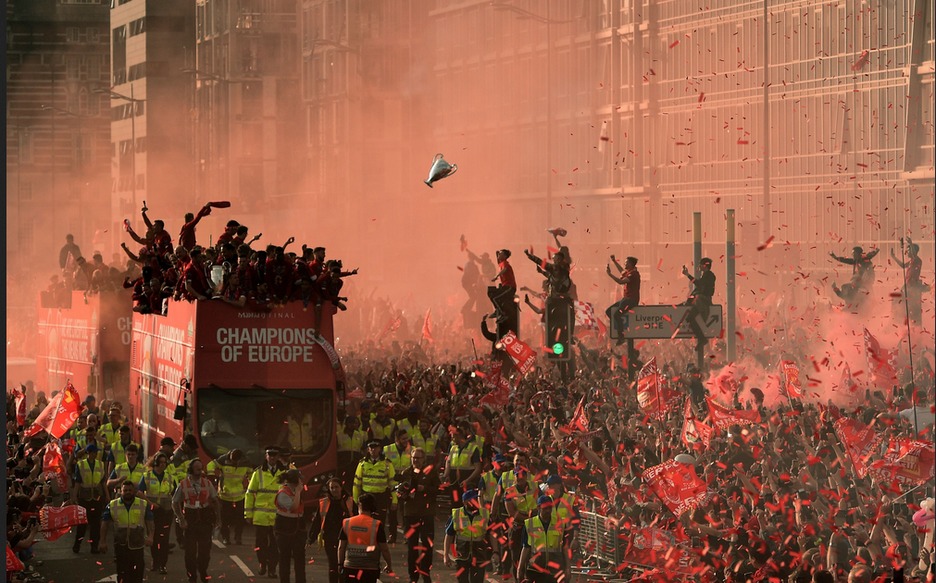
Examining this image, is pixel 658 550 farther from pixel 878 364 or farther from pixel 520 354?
pixel 520 354

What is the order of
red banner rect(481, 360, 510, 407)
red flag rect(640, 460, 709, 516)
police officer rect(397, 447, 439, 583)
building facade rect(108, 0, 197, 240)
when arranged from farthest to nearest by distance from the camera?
building facade rect(108, 0, 197, 240) < red banner rect(481, 360, 510, 407) < police officer rect(397, 447, 439, 583) < red flag rect(640, 460, 709, 516)

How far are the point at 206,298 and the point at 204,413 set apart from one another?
1355 mm

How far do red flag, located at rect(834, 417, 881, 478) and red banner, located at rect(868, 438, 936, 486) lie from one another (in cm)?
134

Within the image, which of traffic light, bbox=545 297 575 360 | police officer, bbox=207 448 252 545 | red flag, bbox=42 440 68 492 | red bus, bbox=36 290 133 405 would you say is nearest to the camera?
police officer, bbox=207 448 252 545

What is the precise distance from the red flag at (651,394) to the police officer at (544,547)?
796 centimetres

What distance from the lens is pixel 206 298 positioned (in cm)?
2497

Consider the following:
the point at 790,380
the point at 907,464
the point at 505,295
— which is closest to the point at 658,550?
the point at 907,464

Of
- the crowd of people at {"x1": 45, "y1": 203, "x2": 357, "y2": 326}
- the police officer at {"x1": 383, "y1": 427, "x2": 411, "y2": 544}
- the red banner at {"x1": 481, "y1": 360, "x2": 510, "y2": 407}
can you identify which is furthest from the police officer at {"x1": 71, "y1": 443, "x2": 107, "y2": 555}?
the red banner at {"x1": 481, "y1": 360, "x2": 510, "y2": 407}

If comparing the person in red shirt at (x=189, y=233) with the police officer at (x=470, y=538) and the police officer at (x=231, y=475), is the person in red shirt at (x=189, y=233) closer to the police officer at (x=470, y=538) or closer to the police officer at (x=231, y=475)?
the police officer at (x=231, y=475)

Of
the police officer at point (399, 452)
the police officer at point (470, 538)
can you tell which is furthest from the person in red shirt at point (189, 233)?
the police officer at point (470, 538)

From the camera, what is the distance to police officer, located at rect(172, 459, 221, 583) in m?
22.6

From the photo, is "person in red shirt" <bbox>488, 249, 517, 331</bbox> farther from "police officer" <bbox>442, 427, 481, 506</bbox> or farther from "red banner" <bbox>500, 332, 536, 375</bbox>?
"police officer" <bbox>442, 427, 481, 506</bbox>

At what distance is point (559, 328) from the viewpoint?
1183 inches

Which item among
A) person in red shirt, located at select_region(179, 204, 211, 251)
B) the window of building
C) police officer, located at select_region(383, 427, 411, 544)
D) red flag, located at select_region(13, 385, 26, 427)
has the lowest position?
red flag, located at select_region(13, 385, 26, 427)
